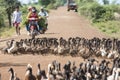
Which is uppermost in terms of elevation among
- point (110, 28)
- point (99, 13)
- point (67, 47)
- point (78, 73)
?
point (78, 73)

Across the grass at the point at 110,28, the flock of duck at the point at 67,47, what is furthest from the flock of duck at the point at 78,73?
the grass at the point at 110,28

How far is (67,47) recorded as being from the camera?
18.0 metres

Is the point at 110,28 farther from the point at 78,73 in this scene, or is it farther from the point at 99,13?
the point at 78,73

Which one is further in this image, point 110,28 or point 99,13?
point 99,13

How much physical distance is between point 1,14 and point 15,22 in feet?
75.9

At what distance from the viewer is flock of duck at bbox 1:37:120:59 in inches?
682

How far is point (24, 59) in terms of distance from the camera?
16984 mm

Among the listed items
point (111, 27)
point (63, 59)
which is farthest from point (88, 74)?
point (111, 27)

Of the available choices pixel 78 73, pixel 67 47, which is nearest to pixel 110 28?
pixel 67 47

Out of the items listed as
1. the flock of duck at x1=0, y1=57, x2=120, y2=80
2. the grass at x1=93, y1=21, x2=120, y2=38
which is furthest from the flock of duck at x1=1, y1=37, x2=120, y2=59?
the grass at x1=93, y1=21, x2=120, y2=38

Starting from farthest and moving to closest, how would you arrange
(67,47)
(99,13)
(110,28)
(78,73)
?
(99,13) < (110,28) < (67,47) < (78,73)

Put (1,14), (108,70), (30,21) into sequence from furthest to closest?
(1,14), (30,21), (108,70)

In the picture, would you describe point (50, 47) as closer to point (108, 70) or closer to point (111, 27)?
point (108, 70)

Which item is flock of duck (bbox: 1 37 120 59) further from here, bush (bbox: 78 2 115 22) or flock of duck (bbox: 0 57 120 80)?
bush (bbox: 78 2 115 22)
